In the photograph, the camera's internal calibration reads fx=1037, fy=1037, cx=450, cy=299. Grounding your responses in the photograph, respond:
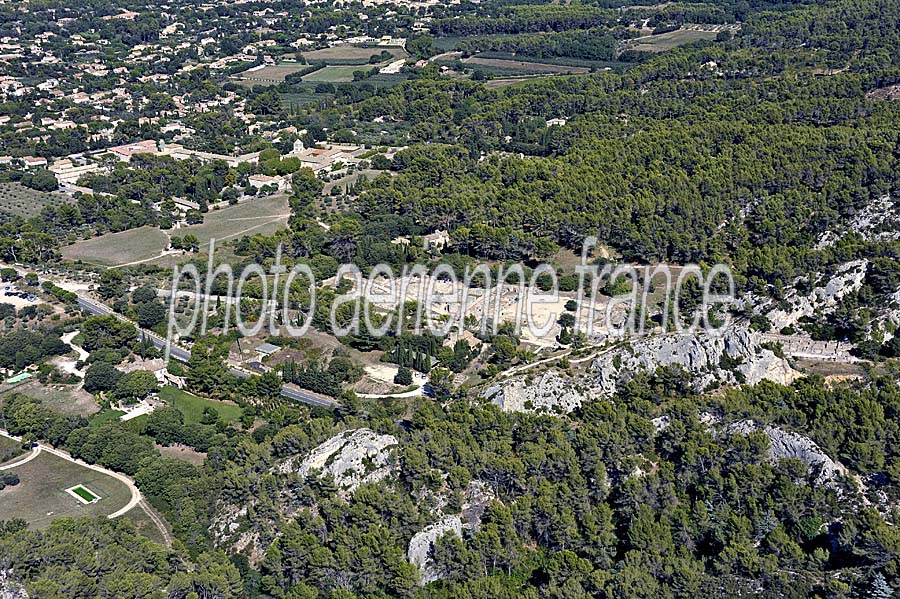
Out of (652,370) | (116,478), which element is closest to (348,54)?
(652,370)

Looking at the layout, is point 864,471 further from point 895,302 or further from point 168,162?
point 168,162

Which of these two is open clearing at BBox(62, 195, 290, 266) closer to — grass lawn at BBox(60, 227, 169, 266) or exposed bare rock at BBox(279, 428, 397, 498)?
grass lawn at BBox(60, 227, 169, 266)

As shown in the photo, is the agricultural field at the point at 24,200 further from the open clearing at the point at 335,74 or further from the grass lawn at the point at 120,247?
the open clearing at the point at 335,74

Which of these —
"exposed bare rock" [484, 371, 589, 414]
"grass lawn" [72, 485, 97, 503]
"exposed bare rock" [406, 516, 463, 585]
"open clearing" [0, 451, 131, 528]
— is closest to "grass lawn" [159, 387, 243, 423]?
"open clearing" [0, 451, 131, 528]

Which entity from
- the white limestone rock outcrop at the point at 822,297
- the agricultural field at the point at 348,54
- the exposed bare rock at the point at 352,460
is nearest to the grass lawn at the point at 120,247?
the exposed bare rock at the point at 352,460

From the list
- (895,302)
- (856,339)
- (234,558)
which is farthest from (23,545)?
(895,302)
